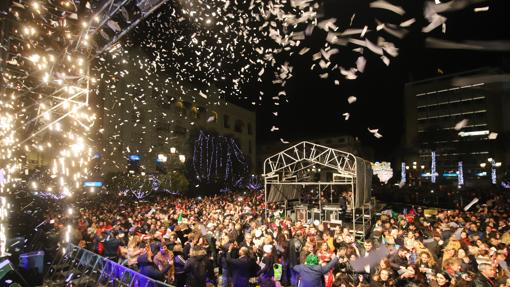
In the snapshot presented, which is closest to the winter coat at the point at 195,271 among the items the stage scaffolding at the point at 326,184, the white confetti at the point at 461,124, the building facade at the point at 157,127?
Result: the stage scaffolding at the point at 326,184

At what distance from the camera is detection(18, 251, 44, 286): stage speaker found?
7.93 metres

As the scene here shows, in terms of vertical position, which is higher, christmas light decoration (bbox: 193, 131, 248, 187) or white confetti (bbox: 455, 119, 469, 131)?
white confetti (bbox: 455, 119, 469, 131)

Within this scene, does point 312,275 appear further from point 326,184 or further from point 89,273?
point 326,184

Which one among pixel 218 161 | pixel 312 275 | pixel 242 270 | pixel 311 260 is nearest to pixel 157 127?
pixel 218 161

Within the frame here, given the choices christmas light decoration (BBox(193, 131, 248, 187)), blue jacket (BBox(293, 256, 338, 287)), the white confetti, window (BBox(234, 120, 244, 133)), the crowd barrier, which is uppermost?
the white confetti

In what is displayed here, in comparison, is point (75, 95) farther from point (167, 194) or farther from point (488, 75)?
point (488, 75)

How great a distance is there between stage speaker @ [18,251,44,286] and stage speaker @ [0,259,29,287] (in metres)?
0.61

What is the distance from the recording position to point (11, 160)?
30.8 ft

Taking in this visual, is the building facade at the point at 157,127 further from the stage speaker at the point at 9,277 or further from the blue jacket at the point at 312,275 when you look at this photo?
the blue jacket at the point at 312,275

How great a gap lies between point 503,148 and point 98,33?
77529 mm

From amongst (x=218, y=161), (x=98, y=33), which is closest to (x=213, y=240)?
(x=98, y=33)

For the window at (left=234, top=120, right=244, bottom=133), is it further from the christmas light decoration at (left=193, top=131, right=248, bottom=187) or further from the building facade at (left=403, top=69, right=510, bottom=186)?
the building facade at (left=403, top=69, right=510, bottom=186)

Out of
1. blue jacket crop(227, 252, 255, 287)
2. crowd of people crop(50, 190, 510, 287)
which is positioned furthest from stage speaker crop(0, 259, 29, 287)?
blue jacket crop(227, 252, 255, 287)

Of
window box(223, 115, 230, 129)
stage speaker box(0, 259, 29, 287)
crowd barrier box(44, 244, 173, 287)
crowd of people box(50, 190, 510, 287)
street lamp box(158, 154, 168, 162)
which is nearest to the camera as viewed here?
crowd of people box(50, 190, 510, 287)
